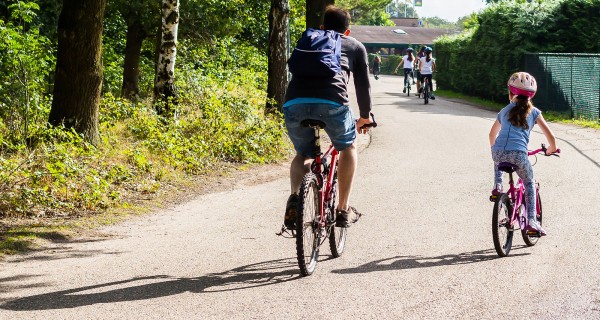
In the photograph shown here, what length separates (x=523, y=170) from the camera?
7723 millimetres

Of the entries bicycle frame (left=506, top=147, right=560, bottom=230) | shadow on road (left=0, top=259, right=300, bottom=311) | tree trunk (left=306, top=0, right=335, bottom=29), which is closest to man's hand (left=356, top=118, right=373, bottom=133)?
shadow on road (left=0, top=259, right=300, bottom=311)

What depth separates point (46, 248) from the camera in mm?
7684

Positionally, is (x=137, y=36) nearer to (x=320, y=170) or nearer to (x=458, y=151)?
(x=458, y=151)

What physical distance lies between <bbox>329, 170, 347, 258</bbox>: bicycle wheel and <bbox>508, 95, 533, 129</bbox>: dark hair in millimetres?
1592

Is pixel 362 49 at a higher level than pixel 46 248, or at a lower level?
higher

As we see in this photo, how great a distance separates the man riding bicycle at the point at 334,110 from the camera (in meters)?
6.52

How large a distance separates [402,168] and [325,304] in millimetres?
8057

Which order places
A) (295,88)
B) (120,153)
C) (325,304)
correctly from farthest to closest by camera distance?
(120,153) < (295,88) < (325,304)

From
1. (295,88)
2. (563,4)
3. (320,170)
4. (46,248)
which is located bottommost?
(46,248)

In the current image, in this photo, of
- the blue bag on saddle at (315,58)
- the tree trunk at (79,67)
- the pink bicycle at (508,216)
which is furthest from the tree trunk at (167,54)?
the blue bag on saddle at (315,58)

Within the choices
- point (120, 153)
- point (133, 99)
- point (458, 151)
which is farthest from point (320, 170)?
point (133, 99)

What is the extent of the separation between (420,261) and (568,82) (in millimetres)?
18315

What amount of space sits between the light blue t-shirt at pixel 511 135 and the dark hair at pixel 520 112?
1.5 inches

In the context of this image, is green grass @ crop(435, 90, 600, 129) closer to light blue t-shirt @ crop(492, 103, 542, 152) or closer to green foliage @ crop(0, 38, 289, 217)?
green foliage @ crop(0, 38, 289, 217)
